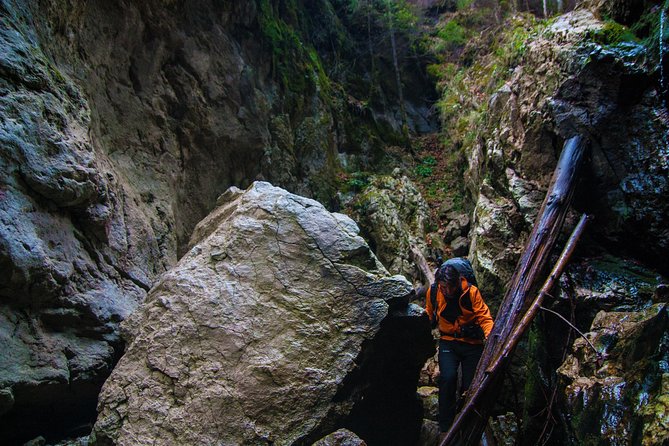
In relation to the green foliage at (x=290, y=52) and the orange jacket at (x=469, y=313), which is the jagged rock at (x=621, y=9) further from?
the green foliage at (x=290, y=52)

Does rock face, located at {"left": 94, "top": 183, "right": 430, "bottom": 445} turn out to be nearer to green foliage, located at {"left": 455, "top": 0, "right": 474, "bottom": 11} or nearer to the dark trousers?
the dark trousers

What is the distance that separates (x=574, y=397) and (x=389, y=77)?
15.7m

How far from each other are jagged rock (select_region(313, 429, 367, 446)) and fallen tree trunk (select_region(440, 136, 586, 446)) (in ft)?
3.07

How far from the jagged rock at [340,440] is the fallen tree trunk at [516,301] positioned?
0.94m

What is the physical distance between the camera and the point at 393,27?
16.9m

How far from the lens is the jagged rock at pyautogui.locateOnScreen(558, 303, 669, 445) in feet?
9.98

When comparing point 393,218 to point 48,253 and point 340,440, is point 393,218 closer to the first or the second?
point 340,440

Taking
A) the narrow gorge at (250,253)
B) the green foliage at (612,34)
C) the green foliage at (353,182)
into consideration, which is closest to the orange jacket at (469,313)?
the narrow gorge at (250,253)

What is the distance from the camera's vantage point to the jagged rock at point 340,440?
3734 mm

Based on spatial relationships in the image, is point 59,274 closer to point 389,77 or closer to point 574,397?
point 574,397

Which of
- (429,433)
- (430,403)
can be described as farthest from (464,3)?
(429,433)

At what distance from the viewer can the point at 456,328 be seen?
188 inches

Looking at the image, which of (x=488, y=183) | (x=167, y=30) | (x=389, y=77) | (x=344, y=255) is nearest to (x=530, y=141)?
(x=488, y=183)

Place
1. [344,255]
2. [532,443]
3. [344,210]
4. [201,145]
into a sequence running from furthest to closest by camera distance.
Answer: [344,210] < [201,145] < [532,443] < [344,255]
